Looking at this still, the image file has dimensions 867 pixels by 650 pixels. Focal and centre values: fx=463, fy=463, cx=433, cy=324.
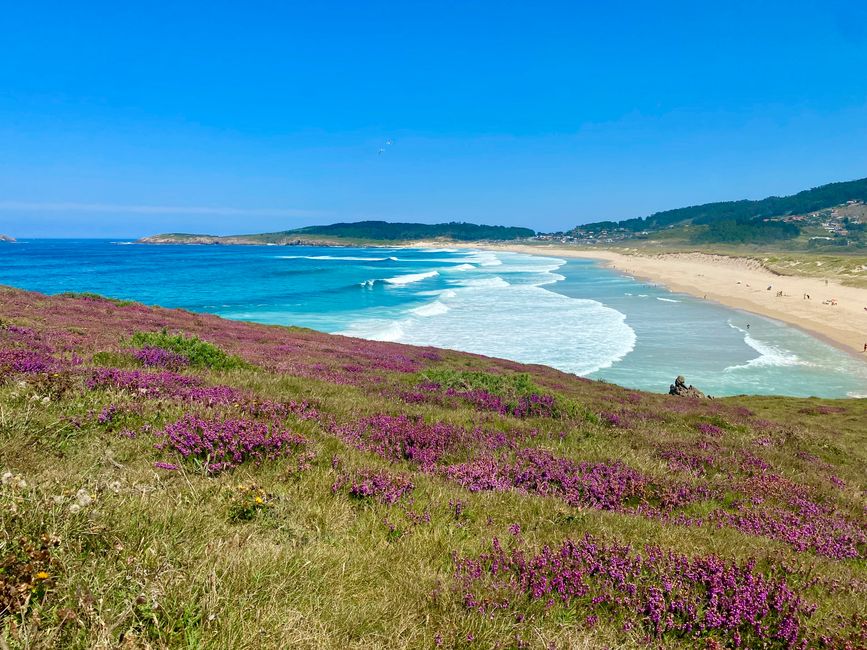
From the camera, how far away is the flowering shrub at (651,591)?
320cm

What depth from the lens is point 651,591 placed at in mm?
3410

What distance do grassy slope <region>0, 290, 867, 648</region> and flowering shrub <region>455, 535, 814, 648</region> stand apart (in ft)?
0.18

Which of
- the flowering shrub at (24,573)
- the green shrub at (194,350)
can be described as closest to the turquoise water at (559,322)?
the green shrub at (194,350)

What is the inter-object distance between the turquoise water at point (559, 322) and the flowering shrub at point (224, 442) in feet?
75.3

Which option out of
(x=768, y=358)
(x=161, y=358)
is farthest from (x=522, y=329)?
(x=161, y=358)

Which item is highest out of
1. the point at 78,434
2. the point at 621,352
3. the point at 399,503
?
the point at 78,434

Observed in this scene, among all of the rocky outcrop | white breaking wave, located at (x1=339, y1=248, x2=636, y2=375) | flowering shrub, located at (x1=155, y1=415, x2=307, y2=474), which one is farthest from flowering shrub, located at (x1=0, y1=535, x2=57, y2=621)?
white breaking wave, located at (x1=339, y1=248, x2=636, y2=375)

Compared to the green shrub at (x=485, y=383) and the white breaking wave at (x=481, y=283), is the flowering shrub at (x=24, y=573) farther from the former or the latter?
the white breaking wave at (x=481, y=283)

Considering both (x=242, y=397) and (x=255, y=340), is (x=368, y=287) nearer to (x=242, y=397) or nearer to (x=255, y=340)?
(x=255, y=340)

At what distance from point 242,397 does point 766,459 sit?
31.7 feet

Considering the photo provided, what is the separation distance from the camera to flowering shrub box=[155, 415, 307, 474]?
488cm

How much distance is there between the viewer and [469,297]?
205ft

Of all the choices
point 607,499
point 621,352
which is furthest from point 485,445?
point 621,352

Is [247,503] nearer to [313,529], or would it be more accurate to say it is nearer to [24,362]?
[313,529]
